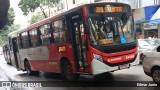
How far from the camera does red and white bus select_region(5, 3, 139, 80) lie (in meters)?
9.75

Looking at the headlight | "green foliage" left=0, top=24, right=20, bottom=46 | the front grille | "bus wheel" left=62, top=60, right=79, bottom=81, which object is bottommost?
"bus wheel" left=62, top=60, right=79, bottom=81

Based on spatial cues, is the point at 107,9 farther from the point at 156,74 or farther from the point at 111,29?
the point at 156,74

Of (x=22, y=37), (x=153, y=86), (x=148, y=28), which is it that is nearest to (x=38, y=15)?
(x=148, y=28)

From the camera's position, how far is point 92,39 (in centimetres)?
973

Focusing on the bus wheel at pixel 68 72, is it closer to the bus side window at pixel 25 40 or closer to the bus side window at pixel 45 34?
the bus side window at pixel 45 34

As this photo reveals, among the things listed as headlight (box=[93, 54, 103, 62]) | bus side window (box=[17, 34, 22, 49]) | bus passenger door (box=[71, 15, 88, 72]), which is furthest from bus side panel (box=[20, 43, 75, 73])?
headlight (box=[93, 54, 103, 62])

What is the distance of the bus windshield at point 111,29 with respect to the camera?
980cm

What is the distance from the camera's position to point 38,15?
51.3 m

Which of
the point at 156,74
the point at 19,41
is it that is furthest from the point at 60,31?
the point at 19,41

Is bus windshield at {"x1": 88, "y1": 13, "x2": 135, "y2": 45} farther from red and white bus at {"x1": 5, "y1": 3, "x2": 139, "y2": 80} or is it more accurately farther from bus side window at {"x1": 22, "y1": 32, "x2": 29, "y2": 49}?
bus side window at {"x1": 22, "y1": 32, "x2": 29, "y2": 49}

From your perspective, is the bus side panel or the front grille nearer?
the front grille

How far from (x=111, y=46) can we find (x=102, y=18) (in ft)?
3.47

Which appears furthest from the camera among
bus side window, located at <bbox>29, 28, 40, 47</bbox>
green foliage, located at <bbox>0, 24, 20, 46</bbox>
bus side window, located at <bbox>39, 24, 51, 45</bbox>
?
bus side window, located at <bbox>29, 28, 40, 47</bbox>

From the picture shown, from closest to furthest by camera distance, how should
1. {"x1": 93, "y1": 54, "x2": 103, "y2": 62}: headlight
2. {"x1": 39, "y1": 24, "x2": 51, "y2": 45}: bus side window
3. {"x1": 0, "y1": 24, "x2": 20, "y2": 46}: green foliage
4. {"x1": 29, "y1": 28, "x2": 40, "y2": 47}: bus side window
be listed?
{"x1": 93, "y1": 54, "x2": 103, "y2": 62}: headlight < {"x1": 0, "y1": 24, "x2": 20, "y2": 46}: green foliage < {"x1": 39, "y1": 24, "x2": 51, "y2": 45}: bus side window < {"x1": 29, "y1": 28, "x2": 40, "y2": 47}: bus side window
